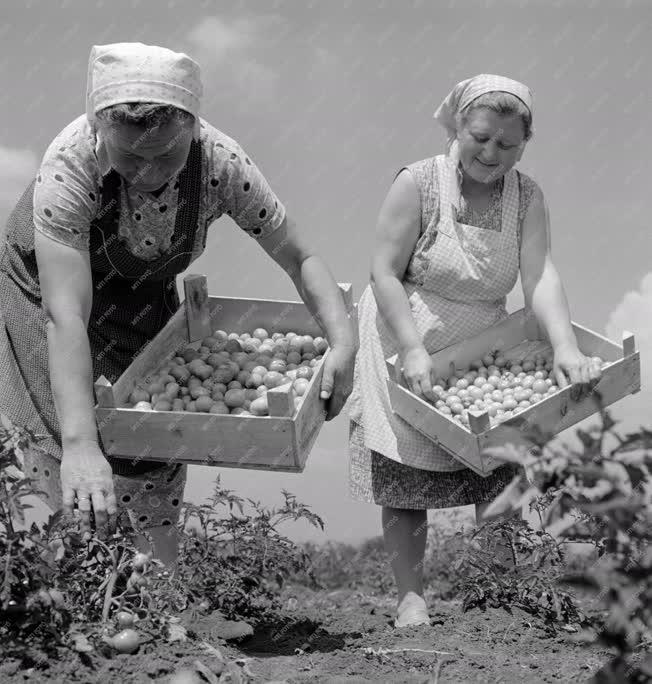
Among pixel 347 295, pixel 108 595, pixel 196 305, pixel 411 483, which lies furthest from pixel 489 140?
pixel 108 595

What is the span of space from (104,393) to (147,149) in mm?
866

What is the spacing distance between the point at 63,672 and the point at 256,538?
154cm

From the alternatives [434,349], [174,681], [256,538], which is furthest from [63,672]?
[434,349]

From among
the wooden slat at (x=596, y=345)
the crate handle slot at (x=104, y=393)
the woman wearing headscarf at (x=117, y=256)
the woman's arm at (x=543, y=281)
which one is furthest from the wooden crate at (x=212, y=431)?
the wooden slat at (x=596, y=345)

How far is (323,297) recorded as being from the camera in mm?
4035

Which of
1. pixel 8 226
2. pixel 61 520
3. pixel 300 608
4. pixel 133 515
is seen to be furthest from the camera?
pixel 300 608

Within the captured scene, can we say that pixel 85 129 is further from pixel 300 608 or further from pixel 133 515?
pixel 300 608

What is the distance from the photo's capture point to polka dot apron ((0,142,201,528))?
3.91 metres

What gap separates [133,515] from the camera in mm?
3445

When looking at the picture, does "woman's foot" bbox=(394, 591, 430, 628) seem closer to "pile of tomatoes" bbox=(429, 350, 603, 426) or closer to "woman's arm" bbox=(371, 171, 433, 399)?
"pile of tomatoes" bbox=(429, 350, 603, 426)

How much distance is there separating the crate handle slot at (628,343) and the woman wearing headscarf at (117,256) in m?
1.32

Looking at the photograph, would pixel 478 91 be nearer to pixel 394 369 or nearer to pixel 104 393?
pixel 394 369

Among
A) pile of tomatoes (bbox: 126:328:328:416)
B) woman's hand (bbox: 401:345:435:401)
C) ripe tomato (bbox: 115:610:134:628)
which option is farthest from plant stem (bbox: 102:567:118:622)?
woman's hand (bbox: 401:345:435:401)

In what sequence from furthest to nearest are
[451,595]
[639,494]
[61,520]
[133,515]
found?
[451,595]
[133,515]
[61,520]
[639,494]
